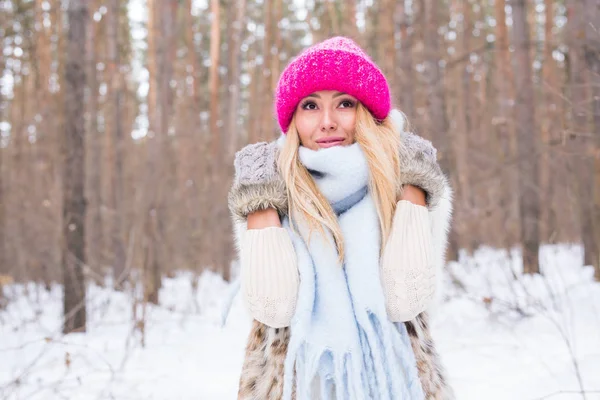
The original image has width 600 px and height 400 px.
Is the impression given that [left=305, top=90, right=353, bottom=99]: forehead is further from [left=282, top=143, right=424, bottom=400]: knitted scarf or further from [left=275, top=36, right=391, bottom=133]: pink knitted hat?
[left=282, top=143, right=424, bottom=400]: knitted scarf

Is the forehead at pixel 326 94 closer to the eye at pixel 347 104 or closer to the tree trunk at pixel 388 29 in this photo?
the eye at pixel 347 104

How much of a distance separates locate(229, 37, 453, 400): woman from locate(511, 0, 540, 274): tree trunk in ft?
21.9

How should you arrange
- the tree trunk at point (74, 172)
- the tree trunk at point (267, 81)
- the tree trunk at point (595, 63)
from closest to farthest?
1. the tree trunk at point (595, 63)
2. the tree trunk at point (74, 172)
3. the tree trunk at point (267, 81)

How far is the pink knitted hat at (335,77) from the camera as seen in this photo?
1.73m

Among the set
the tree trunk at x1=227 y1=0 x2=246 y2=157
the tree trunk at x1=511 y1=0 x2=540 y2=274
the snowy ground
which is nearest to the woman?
the snowy ground

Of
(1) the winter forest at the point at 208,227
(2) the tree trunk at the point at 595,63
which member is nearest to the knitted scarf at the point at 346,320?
(1) the winter forest at the point at 208,227

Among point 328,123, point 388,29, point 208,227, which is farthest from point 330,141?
point 388,29

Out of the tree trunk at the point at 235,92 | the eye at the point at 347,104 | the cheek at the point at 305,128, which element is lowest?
the cheek at the point at 305,128

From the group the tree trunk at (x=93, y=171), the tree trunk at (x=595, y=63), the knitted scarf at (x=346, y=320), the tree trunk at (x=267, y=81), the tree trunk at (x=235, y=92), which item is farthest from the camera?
the tree trunk at (x=267, y=81)

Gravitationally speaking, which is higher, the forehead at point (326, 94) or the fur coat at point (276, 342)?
the forehead at point (326, 94)

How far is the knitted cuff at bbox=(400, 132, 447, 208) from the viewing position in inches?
65.9

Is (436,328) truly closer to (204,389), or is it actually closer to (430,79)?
(204,389)

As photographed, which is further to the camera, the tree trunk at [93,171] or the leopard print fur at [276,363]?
the tree trunk at [93,171]

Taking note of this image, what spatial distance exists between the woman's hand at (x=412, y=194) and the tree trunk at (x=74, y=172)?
5.18 meters
